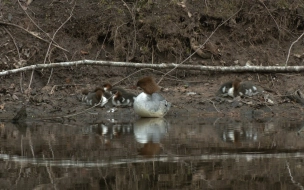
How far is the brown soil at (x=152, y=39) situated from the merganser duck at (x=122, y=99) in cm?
111

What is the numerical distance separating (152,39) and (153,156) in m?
8.45

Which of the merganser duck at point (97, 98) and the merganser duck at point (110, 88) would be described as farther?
the merganser duck at point (110, 88)

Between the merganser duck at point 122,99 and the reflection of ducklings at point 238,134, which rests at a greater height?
the merganser duck at point 122,99

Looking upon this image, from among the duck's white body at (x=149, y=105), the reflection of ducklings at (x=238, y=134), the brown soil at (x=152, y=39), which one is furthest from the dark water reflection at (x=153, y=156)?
the brown soil at (x=152, y=39)

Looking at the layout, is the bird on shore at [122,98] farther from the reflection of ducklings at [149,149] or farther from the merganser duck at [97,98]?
the reflection of ducklings at [149,149]

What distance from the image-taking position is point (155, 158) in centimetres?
720

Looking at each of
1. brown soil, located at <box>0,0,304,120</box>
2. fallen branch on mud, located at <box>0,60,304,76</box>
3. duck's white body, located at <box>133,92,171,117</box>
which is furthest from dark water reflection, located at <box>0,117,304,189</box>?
brown soil, located at <box>0,0,304,120</box>

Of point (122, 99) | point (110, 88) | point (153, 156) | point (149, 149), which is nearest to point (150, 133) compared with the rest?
point (149, 149)

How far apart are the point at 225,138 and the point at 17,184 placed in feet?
12.6

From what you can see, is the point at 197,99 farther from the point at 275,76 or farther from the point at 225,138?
the point at 225,138

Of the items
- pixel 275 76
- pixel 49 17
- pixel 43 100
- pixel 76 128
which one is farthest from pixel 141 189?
pixel 49 17

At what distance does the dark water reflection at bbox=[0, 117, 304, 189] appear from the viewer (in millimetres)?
5988

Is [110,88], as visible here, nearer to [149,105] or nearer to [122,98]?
[122,98]

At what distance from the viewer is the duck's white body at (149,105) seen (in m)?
12.3
